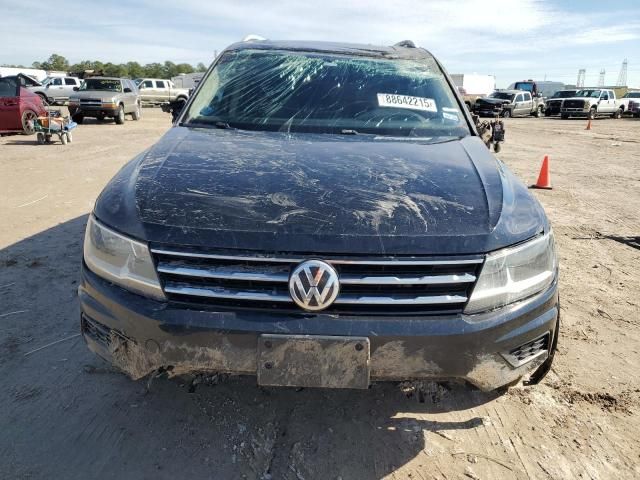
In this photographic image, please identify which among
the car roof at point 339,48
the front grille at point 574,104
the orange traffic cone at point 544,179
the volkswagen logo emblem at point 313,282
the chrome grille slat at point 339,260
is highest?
the front grille at point 574,104

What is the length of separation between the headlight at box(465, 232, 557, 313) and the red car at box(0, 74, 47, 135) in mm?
14719

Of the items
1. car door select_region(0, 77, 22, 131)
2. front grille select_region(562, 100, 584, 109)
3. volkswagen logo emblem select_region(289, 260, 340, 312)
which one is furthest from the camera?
front grille select_region(562, 100, 584, 109)

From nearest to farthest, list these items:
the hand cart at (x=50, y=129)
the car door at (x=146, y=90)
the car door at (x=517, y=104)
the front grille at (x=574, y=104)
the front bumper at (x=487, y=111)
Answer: the hand cart at (x=50, y=129) < the front bumper at (x=487, y=111) < the front grille at (x=574, y=104) < the car door at (x=146, y=90) < the car door at (x=517, y=104)

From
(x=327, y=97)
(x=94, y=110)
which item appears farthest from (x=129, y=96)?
(x=327, y=97)

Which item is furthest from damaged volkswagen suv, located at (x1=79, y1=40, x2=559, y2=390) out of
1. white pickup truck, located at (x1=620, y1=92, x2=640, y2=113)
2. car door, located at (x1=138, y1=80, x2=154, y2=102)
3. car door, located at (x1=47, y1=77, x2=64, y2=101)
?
white pickup truck, located at (x1=620, y1=92, x2=640, y2=113)

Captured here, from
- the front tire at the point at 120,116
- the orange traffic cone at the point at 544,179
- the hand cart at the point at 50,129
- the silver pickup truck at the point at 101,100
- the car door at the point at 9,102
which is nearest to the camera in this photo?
the orange traffic cone at the point at 544,179

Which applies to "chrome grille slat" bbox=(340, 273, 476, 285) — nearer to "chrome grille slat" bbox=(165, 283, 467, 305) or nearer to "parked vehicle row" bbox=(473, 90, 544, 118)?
"chrome grille slat" bbox=(165, 283, 467, 305)

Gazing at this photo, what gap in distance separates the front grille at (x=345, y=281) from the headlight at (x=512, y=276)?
1.9 inches

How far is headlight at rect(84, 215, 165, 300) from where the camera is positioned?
200cm

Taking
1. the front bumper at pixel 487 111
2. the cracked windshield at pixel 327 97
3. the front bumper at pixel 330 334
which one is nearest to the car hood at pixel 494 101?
the front bumper at pixel 487 111

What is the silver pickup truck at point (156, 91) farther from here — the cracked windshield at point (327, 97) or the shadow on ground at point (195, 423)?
the shadow on ground at point (195, 423)

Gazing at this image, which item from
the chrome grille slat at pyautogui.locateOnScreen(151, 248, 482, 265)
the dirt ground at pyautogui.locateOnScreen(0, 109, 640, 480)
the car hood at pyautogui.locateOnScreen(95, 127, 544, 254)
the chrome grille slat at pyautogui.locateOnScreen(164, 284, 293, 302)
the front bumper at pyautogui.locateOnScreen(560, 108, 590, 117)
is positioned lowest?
the dirt ground at pyautogui.locateOnScreen(0, 109, 640, 480)

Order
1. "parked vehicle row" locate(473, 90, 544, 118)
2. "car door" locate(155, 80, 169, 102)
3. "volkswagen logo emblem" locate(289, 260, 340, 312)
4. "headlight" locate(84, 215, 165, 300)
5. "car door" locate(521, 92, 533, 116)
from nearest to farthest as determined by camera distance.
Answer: "volkswagen logo emblem" locate(289, 260, 340, 312), "headlight" locate(84, 215, 165, 300), "parked vehicle row" locate(473, 90, 544, 118), "car door" locate(155, 80, 169, 102), "car door" locate(521, 92, 533, 116)

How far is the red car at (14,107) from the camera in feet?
44.6
